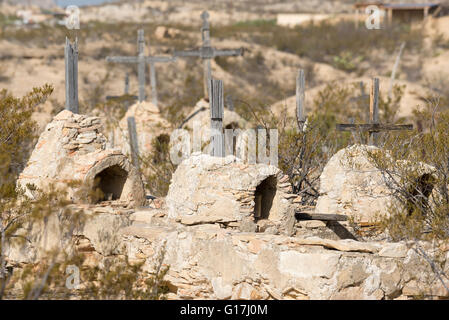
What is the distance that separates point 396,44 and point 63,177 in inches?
1485

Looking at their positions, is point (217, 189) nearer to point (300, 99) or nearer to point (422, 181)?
point (422, 181)

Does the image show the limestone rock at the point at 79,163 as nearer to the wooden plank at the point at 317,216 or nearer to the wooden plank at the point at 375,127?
the wooden plank at the point at 317,216

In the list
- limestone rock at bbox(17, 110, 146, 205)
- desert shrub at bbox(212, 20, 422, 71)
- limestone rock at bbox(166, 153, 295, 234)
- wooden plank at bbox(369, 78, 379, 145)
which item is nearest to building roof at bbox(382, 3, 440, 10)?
desert shrub at bbox(212, 20, 422, 71)

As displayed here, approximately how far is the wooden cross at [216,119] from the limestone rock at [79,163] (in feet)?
5.15

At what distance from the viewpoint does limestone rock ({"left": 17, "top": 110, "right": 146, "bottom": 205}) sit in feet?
34.5

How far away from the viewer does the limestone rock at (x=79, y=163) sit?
10.5 meters

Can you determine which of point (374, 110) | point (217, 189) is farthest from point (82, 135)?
point (374, 110)

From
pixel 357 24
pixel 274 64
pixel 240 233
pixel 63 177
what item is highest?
pixel 357 24

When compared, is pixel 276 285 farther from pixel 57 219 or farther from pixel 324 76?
pixel 324 76

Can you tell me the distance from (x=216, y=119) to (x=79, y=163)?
7.53 ft

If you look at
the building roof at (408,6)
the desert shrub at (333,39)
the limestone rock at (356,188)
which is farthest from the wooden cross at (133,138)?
the building roof at (408,6)

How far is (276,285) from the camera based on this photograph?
8.70 metres

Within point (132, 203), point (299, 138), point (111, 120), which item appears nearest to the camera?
point (132, 203)

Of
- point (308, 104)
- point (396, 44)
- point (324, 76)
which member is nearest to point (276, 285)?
point (308, 104)
